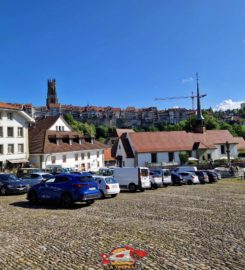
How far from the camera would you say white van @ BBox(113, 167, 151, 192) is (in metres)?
25.4

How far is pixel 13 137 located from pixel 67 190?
3426 cm

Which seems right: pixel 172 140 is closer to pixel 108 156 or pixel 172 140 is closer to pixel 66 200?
pixel 108 156

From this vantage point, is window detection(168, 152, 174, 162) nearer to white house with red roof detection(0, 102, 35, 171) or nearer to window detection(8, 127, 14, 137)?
white house with red roof detection(0, 102, 35, 171)

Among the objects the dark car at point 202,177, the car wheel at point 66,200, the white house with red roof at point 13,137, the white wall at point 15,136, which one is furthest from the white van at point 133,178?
the white wall at point 15,136

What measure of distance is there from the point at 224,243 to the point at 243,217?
15.2ft

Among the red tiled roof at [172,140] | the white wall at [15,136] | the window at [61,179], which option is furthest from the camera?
the red tiled roof at [172,140]

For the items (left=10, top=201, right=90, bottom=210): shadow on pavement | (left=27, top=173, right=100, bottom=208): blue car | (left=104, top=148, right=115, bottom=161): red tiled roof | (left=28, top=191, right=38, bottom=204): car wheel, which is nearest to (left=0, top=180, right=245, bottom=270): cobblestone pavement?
(left=10, top=201, right=90, bottom=210): shadow on pavement

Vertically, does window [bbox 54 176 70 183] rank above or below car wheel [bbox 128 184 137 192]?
above

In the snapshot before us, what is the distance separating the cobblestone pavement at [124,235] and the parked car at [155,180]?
1175 cm

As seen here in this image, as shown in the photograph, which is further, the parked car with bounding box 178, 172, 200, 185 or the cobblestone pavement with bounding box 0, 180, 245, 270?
the parked car with bounding box 178, 172, 200, 185

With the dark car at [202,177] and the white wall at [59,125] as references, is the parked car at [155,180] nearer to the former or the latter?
the dark car at [202,177]

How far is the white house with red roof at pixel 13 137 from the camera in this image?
46.5 m

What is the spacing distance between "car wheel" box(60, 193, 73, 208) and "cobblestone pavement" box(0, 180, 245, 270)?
1.54ft

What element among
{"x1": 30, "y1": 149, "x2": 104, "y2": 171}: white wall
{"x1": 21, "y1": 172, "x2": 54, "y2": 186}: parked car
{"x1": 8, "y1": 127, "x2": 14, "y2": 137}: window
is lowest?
{"x1": 21, "y1": 172, "x2": 54, "y2": 186}: parked car
